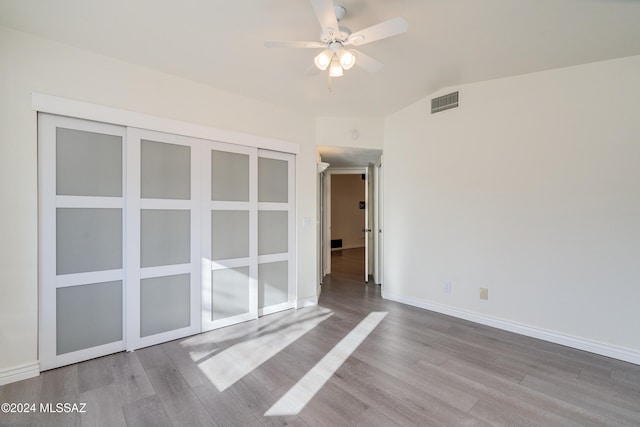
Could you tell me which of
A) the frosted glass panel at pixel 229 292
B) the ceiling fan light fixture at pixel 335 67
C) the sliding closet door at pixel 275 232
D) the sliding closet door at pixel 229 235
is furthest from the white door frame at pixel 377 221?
the ceiling fan light fixture at pixel 335 67

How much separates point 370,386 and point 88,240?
2660 millimetres

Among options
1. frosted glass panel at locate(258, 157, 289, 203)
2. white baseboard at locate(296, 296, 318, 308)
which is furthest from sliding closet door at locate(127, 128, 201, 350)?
white baseboard at locate(296, 296, 318, 308)

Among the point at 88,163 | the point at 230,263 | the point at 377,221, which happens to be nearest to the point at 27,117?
the point at 88,163

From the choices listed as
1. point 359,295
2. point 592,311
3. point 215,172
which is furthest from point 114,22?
point 592,311

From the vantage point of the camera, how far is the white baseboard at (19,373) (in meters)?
2.08

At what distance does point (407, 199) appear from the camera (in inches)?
158

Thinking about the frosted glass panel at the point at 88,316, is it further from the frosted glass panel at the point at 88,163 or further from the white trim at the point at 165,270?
the frosted glass panel at the point at 88,163

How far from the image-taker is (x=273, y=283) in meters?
3.63

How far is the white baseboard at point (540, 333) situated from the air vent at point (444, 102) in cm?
253

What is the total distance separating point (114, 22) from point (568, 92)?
4037 mm

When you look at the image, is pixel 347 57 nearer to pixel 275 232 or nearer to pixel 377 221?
pixel 275 232

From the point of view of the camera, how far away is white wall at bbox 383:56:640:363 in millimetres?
2514

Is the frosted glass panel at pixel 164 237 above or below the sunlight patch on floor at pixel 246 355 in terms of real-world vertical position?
above

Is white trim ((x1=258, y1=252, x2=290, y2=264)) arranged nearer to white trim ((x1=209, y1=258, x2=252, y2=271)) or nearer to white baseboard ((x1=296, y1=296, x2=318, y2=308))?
white trim ((x1=209, y1=258, x2=252, y2=271))
